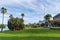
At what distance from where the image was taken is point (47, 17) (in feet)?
471

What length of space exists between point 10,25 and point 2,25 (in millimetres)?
22776

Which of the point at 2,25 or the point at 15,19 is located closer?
the point at 15,19

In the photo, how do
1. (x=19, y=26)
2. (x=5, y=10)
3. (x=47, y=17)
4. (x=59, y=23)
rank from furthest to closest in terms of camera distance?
(x=47, y=17)
(x=5, y=10)
(x=59, y=23)
(x=19, y=26)

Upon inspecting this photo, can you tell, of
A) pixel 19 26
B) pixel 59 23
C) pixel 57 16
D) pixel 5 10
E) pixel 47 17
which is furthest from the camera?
pixel 47 17

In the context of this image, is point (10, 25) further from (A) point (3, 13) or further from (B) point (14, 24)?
(A) point (3, 13)

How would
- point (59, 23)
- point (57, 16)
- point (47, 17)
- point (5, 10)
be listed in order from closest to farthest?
1. point (59, 23)
2. point (5, 10)
3. point (57, 16)
4. point (47, 17)

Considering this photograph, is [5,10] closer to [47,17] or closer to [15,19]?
[15,19]

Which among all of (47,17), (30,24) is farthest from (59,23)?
(47,17)

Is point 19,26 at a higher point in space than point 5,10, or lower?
lower

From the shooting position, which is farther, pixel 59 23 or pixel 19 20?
pixel 59 23

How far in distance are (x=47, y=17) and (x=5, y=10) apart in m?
41.1

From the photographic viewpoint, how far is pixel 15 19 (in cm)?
8531

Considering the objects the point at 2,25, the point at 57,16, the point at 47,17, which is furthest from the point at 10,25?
the point at 47,17

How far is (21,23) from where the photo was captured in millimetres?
83938
